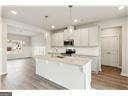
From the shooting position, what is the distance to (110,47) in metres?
5.23

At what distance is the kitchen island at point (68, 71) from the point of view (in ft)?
7.76

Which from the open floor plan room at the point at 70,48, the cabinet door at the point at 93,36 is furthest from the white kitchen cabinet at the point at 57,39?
the cabinet door at the point at 93,36

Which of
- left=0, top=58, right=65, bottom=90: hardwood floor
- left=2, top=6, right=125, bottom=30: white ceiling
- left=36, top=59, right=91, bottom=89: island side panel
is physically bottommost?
left=0, top=58, right=65, bottom=90: hardwood floor

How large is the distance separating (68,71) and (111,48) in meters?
3.42

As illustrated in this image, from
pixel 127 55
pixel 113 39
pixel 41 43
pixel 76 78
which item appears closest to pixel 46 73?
pixel 76 78

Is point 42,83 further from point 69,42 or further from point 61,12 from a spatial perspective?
point 69,42

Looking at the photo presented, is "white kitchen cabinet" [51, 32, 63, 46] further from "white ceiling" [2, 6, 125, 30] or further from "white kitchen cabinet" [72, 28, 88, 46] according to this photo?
"white ceiling" [2, 6, 125, 30]

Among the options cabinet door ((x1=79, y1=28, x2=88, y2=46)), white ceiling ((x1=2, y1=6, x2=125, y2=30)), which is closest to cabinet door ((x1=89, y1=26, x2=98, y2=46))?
cabinet door ((x1=79, y1=28, x2=88, y2=46))

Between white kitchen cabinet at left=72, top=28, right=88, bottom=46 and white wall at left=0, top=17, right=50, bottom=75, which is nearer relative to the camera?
white wall at left=0, top=17, right=50, bottom=75

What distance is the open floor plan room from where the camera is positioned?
279 centimetres

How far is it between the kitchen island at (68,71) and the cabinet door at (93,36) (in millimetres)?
1808

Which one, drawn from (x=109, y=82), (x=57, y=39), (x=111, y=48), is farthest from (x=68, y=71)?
(x=111, y=48)
